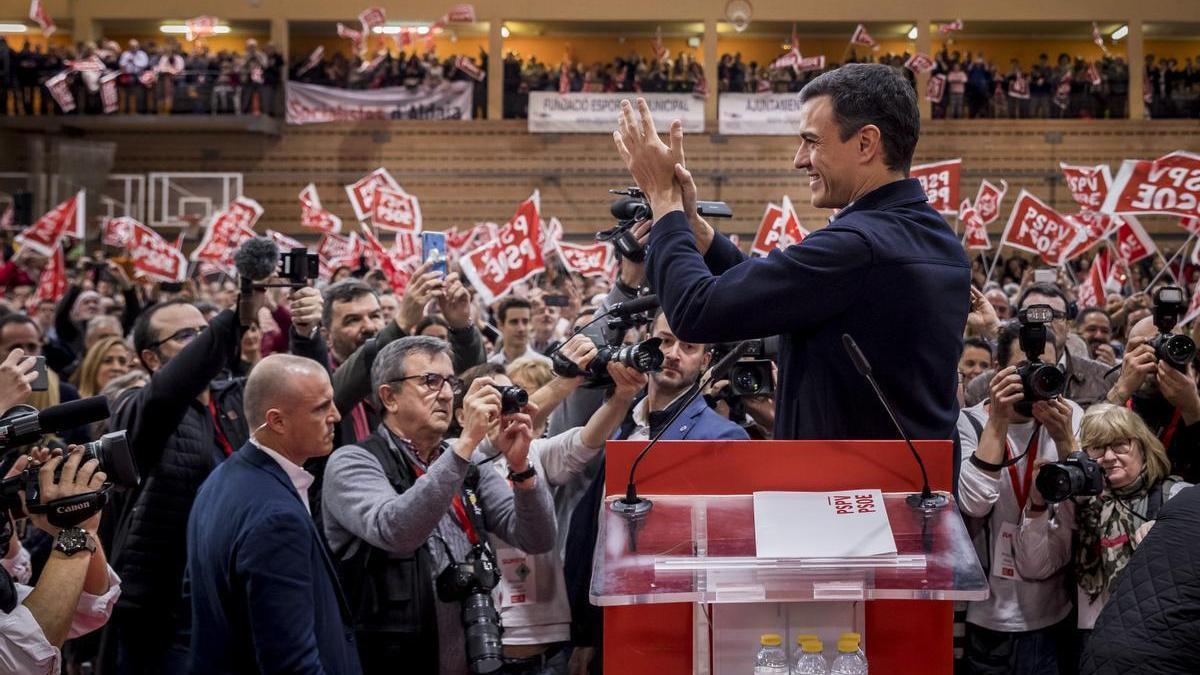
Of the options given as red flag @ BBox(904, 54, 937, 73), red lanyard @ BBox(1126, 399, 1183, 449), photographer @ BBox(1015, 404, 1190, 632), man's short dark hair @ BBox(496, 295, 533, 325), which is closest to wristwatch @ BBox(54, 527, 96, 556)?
photographer @ BBox(1015, 404, 1190, 632)

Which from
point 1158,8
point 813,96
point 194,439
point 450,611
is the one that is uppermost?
point 1158,8

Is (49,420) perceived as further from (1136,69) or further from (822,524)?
(1136,69)

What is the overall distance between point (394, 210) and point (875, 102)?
10181mm

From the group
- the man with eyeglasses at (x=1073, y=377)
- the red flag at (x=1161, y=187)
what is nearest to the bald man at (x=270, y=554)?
the man with eyeglasses at (x=1073, y=377)

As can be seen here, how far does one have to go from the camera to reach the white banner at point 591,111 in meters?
22.1

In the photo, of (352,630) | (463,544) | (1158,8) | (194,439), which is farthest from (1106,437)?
(1158,8)

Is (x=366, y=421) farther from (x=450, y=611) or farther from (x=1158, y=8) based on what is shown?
(x=1158, y=8)

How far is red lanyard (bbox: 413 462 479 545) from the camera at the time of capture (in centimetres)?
377

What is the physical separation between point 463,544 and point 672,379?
2.72ft

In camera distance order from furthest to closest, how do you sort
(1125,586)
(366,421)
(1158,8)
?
(1158,8) → (366,421) → (1125,586)

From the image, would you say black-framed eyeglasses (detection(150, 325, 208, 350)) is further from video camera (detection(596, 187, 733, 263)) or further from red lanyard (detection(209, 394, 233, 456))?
video camera (detection(596, 187, 733, 263))

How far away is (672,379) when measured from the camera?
4.09 meters

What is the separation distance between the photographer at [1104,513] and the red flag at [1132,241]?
24.8 ft

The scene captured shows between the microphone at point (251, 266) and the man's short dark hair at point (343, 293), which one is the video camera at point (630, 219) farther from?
the man's short dark hair at point (343, 293)
